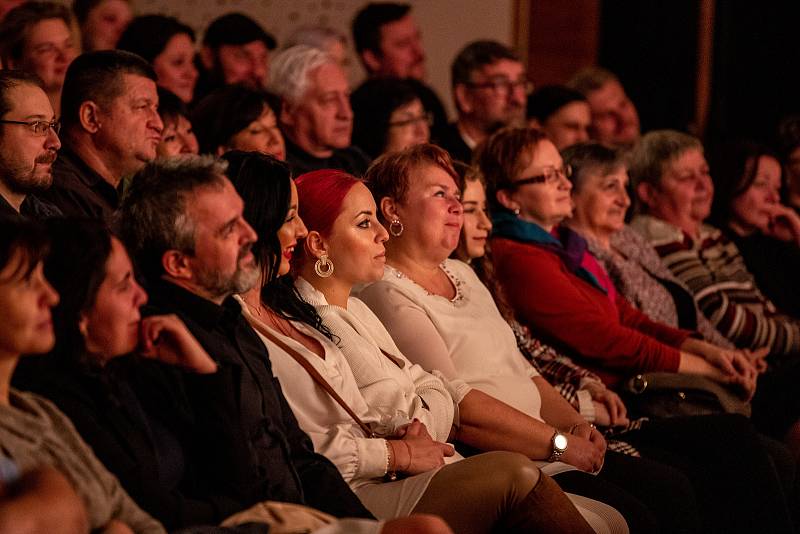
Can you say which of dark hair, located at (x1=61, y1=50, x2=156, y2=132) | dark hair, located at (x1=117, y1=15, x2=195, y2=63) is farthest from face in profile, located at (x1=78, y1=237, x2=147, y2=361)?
dark hair, located at (x1=117, y1=15, x2=195, y2=63)

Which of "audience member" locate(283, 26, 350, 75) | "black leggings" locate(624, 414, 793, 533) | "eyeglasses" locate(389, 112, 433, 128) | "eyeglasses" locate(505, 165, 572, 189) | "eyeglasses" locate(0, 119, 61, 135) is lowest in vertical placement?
"black leggings" locate(624, 414, 793, 533)

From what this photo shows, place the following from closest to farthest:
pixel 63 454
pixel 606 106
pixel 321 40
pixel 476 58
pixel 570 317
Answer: pixel 63 454 → pixel 570 317 → pixel 321 40 → pixel 476 58 → pixel 606 106

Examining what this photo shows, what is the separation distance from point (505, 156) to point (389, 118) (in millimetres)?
798

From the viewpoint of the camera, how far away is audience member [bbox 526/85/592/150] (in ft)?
16.8

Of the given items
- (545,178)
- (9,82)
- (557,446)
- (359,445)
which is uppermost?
(9,82)

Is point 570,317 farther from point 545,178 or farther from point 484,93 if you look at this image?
point 484,93

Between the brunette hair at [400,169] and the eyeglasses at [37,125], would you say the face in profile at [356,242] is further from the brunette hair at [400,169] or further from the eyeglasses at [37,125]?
the eyeglasses at [37,125]

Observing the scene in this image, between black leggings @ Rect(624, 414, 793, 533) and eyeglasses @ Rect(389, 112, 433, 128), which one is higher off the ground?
→ eyeglasses @ Rect(389, 112, 433, 128)

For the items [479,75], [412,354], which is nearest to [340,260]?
[412,354]

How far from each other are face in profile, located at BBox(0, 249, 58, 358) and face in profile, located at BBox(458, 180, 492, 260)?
1.73 m

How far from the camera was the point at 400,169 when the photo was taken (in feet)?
10.6

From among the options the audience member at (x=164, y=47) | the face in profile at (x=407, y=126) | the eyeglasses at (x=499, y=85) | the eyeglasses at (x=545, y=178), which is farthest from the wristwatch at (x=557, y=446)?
the eyeglasses at (x=499, y=85)

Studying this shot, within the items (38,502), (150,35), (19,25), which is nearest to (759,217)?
(150,35)

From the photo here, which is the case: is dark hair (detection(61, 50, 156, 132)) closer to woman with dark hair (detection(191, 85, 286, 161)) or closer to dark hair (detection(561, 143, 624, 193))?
woman with dark hair (detection(191, 85, 286, 161))
